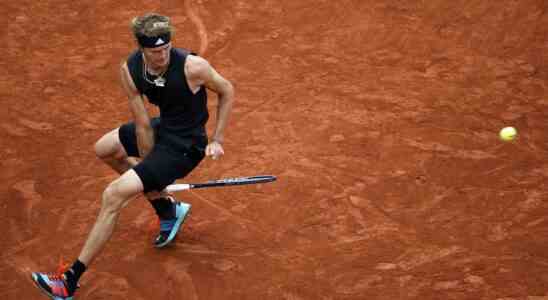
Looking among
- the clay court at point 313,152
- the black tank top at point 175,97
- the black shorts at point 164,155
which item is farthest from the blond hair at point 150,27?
the clay court at point 313,152

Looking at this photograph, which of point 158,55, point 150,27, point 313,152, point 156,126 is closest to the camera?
point 150,27

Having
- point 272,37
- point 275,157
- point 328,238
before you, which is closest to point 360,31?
point 272,37

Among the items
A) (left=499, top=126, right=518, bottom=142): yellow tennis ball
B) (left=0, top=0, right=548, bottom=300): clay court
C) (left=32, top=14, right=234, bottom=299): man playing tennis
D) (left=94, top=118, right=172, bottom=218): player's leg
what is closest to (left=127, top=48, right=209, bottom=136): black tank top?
(left=32, top=14, right=234, bottom=299): man playing tennis

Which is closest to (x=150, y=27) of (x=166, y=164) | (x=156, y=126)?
(x=156, y=126)

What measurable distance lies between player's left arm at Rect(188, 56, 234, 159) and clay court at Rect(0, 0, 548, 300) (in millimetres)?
1093

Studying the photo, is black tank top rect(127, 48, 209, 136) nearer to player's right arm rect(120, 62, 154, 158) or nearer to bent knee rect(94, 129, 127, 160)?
player's right arm rect(120, 62, 154, 158)

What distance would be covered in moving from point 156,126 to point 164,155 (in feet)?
1.03

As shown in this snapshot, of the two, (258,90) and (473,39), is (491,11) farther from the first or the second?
(258,90)

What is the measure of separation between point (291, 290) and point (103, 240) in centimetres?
154

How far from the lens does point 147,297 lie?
662 centimetres

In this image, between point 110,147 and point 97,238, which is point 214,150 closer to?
point 110,147

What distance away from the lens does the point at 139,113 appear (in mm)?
6453

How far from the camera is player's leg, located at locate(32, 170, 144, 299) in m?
6.27

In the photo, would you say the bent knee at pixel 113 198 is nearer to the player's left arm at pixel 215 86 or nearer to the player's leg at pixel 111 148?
the player's leg at pixel 111 148
